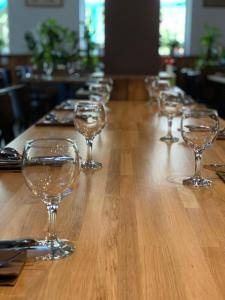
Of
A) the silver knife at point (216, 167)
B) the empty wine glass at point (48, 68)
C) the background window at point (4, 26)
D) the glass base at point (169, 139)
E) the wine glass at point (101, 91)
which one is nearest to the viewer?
the silver knife at point (216, 167)

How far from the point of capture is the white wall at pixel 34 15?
11578 mm

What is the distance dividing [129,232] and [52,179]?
0.20 m

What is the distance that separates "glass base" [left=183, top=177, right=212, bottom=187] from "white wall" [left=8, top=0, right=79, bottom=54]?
1056cm

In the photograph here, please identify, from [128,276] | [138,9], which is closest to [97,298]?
[128,276]

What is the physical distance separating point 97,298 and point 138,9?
14.1 feet

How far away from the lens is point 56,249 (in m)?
0.89

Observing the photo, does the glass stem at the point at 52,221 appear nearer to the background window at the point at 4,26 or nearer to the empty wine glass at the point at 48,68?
the empty wine glass at the point at 48,68

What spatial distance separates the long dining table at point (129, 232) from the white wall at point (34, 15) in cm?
1037

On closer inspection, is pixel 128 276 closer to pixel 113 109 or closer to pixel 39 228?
pixel 39 228

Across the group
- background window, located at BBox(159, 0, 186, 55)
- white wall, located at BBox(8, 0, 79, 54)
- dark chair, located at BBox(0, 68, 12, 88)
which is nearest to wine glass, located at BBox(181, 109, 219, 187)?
dark chair, located at BBox(0, 68, 12, 88)

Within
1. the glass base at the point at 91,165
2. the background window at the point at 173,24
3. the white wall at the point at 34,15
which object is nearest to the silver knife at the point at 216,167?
the glass base at the point at 91,165

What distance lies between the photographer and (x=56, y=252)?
0.88 meters

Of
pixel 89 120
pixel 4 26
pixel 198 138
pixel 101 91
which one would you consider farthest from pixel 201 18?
pixel 198 138

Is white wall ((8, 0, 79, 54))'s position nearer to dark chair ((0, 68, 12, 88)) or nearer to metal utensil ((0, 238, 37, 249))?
dark chair ((0, 68, 12, 88))
